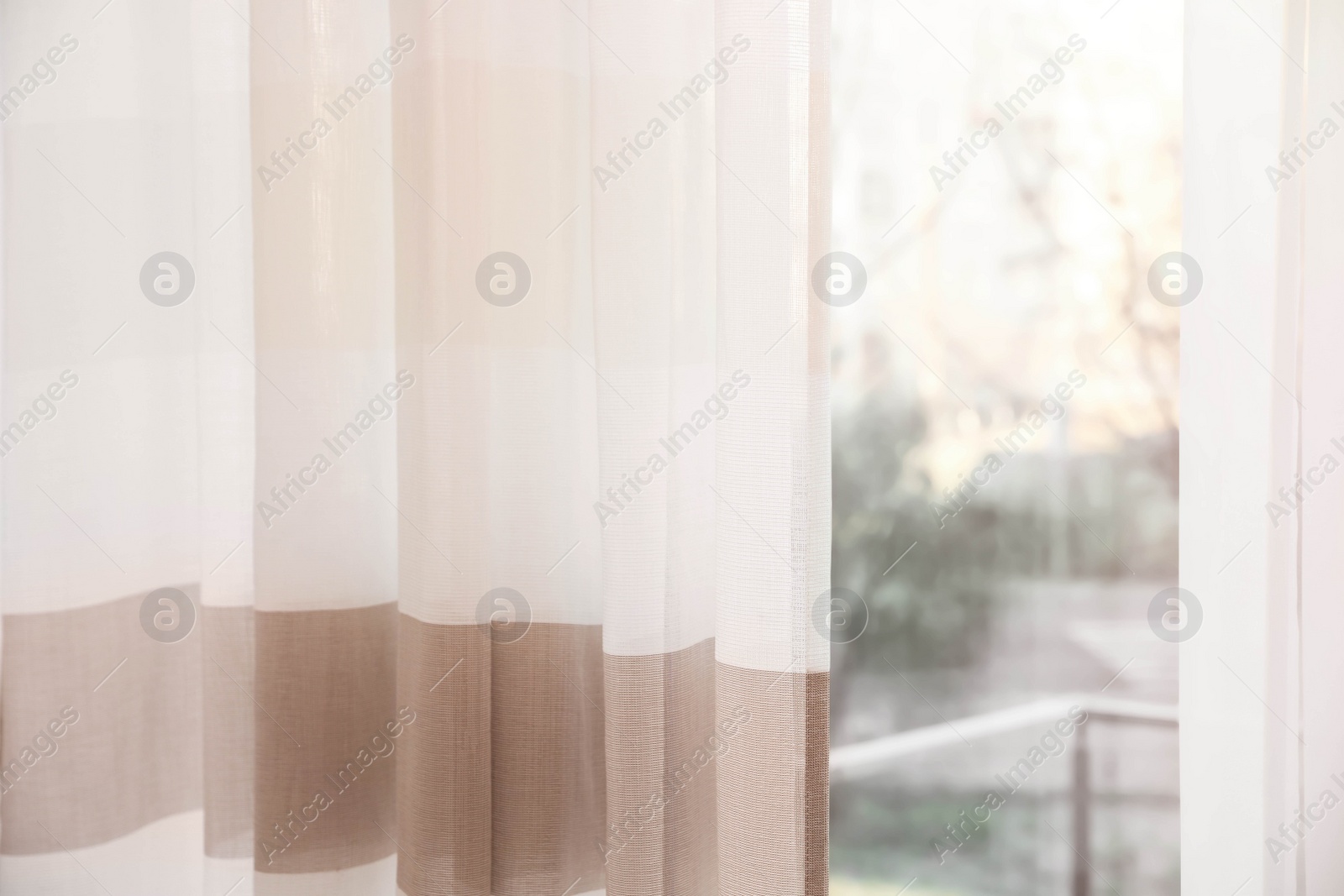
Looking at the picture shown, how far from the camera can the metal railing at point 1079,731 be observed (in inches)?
29.0

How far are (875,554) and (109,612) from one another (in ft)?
2.88

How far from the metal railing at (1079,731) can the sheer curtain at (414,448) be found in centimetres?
15

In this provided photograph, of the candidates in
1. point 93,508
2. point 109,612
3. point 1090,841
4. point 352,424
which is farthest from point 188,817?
point 1090,841

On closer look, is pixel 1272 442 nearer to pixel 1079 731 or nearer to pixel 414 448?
pixel 1079 731

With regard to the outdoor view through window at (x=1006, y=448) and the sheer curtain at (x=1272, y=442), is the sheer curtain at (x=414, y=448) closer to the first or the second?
the outdoor view through window at (x=1006, y=448)

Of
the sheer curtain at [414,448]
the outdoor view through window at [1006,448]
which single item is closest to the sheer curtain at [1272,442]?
the outdoor view through window at [1006,448]

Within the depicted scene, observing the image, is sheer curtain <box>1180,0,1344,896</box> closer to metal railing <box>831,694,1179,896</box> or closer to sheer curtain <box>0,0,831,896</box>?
metal railing <box>831,694,1179,896</box>

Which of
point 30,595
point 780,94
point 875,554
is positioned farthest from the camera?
point 30,595

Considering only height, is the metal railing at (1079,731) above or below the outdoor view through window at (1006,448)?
below

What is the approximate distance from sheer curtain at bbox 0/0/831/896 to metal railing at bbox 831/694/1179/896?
0.15 meters

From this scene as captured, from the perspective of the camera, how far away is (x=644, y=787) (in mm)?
730

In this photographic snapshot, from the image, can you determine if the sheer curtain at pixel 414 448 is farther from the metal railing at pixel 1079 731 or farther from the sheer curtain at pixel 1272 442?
the sheer curtain at pixel 1272 442

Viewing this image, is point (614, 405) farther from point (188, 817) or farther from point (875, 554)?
point (188, 817)

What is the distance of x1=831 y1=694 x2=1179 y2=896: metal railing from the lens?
2.42 ft
